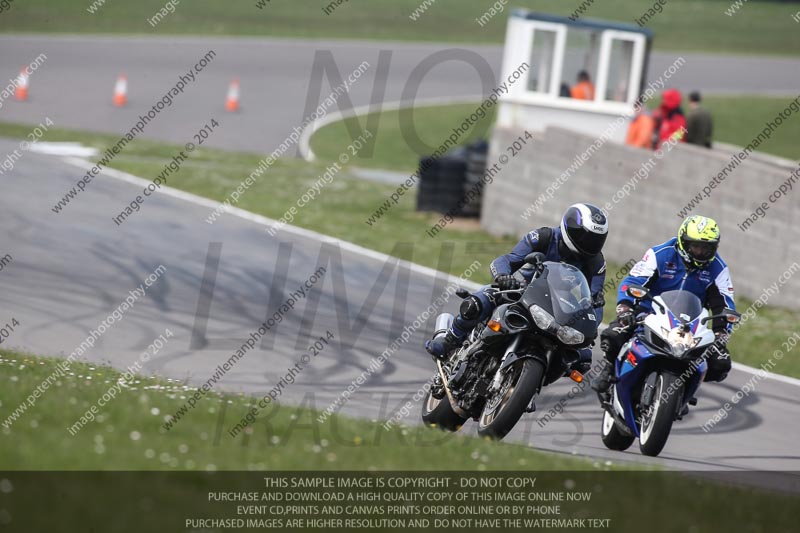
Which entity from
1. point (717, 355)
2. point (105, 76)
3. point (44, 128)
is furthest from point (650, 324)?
point (105, 76)

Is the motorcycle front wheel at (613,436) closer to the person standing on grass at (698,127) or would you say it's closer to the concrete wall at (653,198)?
the concrete wall at (653,198)

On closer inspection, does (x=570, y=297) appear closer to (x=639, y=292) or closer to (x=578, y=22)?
(x=639, y=292)

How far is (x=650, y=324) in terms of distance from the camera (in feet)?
28.8

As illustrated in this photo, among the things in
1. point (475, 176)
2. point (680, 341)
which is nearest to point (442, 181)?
point (475, 176)

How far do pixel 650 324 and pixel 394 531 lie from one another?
3.52 metres

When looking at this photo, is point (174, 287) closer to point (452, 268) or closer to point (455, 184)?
point (452, 268)

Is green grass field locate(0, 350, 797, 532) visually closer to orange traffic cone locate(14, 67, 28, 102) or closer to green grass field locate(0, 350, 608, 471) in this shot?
green grass field locate(0, 350, 608, 471)

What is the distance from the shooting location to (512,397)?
832 centimetres

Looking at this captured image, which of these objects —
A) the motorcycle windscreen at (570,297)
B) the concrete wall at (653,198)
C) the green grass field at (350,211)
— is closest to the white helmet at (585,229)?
the motorcycle windscreen at (570,297)

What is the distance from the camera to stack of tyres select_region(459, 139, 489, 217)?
2061 centimetres

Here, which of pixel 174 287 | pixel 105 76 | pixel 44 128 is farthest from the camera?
pixel 105 76

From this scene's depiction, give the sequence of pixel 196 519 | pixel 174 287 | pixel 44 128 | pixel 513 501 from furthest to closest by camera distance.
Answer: pixel 44 128 → pixel 174 287 → pixel 513 501 → pixel 196 519

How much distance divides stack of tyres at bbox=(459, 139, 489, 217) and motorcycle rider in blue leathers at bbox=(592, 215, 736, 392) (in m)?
11.0

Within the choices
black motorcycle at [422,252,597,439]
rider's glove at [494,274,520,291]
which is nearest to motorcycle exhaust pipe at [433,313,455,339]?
black motorcycle at [422,252,597,439]
